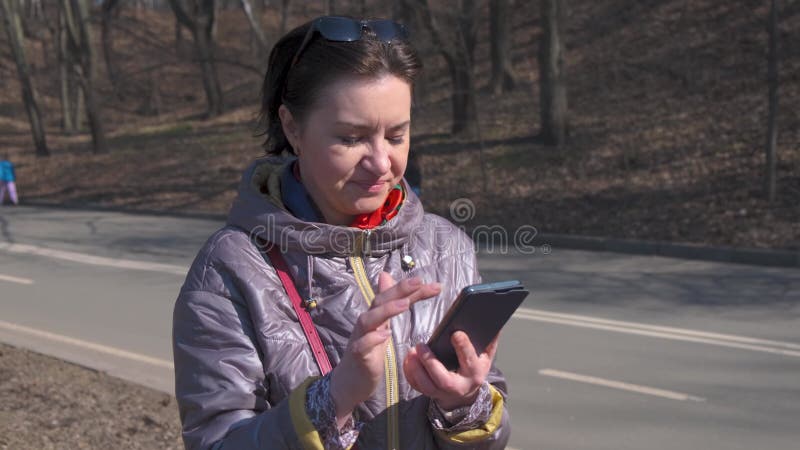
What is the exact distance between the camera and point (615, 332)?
873 cm

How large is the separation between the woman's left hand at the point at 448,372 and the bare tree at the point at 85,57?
30.6 meters

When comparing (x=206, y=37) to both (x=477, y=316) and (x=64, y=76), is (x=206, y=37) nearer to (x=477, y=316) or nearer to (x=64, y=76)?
(x=64, y=76)

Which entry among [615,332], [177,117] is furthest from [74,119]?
[615,332]

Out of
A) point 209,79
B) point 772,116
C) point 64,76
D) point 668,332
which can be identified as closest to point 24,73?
point 209,79

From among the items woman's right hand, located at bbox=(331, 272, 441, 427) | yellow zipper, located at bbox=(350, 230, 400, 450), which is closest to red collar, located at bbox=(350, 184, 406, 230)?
yellow zipper, located at bbox=(350, 230, 400, 450)

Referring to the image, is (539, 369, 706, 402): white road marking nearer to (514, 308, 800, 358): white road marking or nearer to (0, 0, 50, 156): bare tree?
(514, 308, 800, 358): white road marking

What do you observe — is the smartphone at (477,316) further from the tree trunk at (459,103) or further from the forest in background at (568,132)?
the tree trunk at (459,103)

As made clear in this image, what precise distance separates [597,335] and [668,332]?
62 cm

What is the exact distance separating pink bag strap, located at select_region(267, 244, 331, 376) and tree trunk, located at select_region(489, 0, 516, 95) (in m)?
22.7

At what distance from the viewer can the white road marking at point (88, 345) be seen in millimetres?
7918

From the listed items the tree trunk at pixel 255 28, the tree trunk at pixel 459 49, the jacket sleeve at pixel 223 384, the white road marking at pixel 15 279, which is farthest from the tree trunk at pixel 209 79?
the jacket sleeve at pixel 223 384

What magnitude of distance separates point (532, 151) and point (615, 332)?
36.8 ft

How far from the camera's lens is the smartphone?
5.69 ft

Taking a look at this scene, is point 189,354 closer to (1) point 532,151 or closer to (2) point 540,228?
(2) point 540,228
